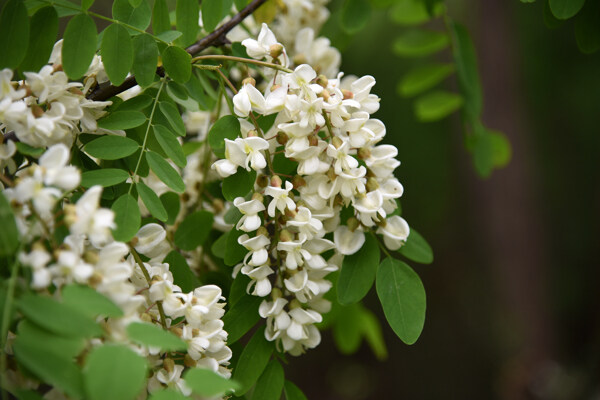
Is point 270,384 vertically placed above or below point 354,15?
below

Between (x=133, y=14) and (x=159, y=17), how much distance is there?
80 millimetres

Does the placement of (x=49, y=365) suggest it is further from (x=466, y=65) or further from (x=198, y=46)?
(x=466, y=65)

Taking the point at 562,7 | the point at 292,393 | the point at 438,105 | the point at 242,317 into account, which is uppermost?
the point at 562,7

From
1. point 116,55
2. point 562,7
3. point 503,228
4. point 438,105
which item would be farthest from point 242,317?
point 503,228

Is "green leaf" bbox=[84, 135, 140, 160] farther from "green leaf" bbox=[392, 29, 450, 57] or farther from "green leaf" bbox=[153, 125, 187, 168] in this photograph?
"green leaf" bbox=[392, 29, 450, 57]

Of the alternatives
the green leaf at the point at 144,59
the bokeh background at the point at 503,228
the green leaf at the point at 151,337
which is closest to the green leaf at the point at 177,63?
the green leaf at the point at 144,59

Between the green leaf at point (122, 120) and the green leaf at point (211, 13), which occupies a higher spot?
the green leaf at point (211, 13)

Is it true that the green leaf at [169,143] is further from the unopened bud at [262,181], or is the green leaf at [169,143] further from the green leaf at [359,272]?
the green leaf at [359,272]

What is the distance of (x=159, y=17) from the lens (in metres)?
0.84

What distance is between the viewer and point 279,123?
2.41 ft

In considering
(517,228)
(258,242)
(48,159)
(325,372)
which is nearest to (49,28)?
(48,159)

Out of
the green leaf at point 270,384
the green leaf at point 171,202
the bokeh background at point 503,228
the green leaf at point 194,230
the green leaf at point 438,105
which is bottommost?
the bokeh background at point 503,228

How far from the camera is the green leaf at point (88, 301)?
0.50m

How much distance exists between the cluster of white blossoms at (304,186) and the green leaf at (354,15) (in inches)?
15.5
